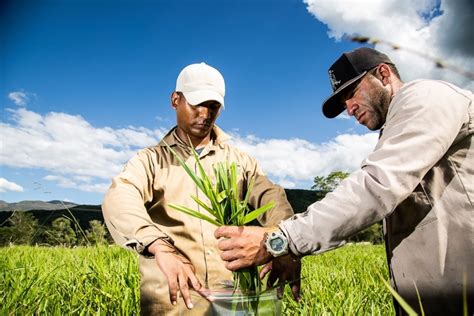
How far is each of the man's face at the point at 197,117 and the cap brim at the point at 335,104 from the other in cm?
70

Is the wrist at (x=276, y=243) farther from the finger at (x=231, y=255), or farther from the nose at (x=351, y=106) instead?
the nose at (x=351, y=106)

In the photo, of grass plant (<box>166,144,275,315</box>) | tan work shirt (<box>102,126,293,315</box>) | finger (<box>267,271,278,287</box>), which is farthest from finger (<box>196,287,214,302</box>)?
tan work shirt (<box>102,126,293,315</box>)

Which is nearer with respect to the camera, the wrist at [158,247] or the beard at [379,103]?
the wrist at [158,247]

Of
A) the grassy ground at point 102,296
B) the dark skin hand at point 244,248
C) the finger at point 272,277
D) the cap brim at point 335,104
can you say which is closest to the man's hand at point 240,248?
the dark skin hand at point 244,248

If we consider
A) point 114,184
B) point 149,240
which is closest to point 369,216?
point 149,240

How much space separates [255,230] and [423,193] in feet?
2.69

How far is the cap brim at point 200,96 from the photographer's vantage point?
2594mm

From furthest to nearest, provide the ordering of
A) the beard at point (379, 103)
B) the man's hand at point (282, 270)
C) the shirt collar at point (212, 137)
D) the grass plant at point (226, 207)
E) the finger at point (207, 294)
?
1. the shirt collar at point (212, 137)
2. the beard at point (379, 103)
3. the man's hand at point (282, 270)
4. the grass plant at point (226, 207)
5. the finger at point (207, 294)

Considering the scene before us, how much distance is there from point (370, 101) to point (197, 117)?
1.07 metres

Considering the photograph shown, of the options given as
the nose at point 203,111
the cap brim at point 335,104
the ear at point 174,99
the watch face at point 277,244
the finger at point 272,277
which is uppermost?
the ear at point 174,99

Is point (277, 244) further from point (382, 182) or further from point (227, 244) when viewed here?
point (382, 182)

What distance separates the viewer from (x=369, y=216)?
169cm

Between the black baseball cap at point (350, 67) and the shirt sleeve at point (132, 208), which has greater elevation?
the black baseball cap at point (350, 67)

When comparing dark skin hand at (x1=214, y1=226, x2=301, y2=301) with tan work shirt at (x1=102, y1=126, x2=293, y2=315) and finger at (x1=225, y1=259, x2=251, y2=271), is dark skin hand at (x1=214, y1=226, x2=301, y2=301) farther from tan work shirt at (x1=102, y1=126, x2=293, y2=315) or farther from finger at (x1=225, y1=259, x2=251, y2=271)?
tan work shirt at (x1=102, y1=126, x2=293, y2=315)
